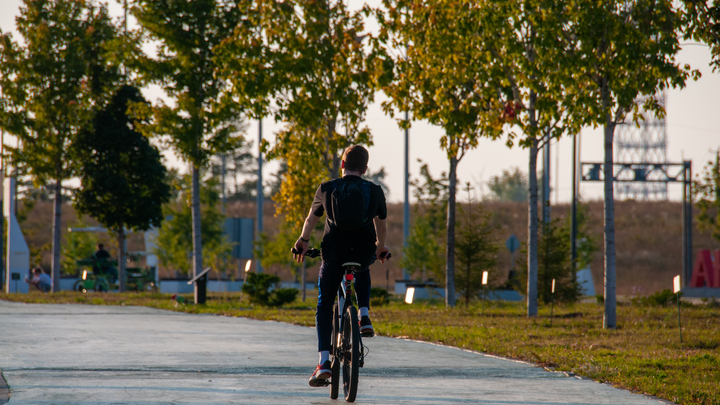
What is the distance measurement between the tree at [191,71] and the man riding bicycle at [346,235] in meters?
14.8

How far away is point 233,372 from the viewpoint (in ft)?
25.8

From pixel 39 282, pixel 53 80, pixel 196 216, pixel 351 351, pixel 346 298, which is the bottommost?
pixel 39 282

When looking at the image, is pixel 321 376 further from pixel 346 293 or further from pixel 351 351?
pixel 346 293

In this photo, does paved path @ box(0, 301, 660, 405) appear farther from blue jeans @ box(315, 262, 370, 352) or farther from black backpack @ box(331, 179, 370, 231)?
black backpack @ box(331, 179, 370, 231)

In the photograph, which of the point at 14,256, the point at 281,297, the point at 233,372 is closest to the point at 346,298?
the point at 233,372

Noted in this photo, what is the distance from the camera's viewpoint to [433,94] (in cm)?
1903

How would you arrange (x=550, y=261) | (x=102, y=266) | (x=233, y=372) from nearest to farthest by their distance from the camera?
(x=233, y=372) → (x=550, y=261) → (x=102, y=266)

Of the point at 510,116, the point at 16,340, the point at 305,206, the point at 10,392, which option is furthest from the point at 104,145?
the point at 10,392

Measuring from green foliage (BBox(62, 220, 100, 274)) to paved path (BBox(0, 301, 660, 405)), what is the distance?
106 feet

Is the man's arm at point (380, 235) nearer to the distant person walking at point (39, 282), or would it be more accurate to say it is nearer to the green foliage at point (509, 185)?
the distant person walking at point (39, 282)

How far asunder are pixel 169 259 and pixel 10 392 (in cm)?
3224

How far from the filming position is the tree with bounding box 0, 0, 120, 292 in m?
27.2

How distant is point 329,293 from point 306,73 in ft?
48.4

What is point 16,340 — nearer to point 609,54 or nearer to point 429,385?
point 429,385
